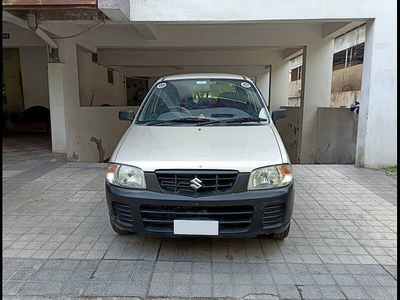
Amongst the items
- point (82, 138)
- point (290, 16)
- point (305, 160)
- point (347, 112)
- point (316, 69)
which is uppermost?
point (290, 16)

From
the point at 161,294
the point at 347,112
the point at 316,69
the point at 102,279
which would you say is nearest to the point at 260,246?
the point at 161,294

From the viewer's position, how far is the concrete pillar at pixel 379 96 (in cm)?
595

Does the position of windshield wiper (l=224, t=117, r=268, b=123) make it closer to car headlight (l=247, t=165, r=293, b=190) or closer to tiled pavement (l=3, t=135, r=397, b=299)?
car headlight (l=247, t=165, r=293, b=190)

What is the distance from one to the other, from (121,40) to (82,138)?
9.54 feet

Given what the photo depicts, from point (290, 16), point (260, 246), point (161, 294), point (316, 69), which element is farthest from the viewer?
point (316, 69)

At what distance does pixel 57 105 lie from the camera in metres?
7.45

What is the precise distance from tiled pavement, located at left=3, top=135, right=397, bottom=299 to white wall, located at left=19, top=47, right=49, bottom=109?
9.02m

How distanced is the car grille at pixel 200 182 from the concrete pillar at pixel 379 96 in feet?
15.6

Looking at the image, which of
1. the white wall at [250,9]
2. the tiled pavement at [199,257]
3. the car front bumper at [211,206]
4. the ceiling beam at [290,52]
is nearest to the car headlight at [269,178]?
the car front bumper at [211,206]

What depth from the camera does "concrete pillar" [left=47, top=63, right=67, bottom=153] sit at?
732cm

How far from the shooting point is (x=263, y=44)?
8.77 meters

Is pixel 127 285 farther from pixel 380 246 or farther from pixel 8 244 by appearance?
pixel 380 246

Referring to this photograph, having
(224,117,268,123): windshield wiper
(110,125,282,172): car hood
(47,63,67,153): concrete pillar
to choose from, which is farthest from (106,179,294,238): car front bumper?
(47,63,67,153): concrete pillar

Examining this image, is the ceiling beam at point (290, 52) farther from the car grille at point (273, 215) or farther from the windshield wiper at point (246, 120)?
the car grille at point (273, 215)
